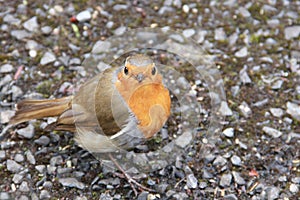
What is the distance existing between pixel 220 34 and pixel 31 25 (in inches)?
78.1

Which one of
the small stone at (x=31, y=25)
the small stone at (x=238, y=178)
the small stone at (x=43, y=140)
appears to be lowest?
the small stone at (x=238, y=178)

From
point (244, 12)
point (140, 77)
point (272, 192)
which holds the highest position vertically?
point (140, 77)

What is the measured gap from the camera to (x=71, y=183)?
426 cm

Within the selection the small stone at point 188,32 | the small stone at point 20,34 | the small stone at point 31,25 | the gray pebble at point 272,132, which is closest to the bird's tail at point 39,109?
the small stone at point 20,34

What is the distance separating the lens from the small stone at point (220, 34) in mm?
5434

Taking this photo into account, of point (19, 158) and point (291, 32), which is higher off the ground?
point (291, 32)

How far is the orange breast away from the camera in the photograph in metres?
4.01

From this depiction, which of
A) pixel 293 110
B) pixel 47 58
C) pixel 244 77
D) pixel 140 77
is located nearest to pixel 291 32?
pixel 244 77

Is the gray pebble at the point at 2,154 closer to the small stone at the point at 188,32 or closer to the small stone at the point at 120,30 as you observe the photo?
the small stone at the point at 120,30

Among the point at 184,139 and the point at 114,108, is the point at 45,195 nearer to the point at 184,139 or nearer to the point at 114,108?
the point at 114,108

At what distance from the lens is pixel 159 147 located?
457cm

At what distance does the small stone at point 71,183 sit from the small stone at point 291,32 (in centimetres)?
267

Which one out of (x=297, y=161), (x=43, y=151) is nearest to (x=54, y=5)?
(x=43, y=151)

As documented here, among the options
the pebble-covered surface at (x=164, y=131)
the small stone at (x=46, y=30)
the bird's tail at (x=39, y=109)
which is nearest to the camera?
the pebble-covered surface at (x=164, y=131)
